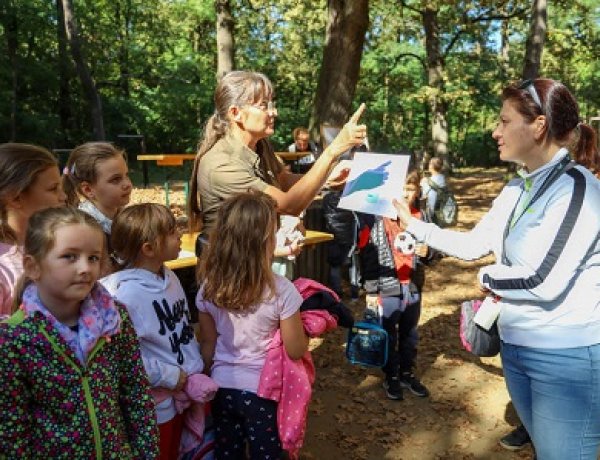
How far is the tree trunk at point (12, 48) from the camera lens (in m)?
16.4

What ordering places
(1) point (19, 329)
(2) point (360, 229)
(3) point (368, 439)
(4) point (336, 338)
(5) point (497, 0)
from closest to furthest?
(1) point (19, 329) < (3) point (368, 439) < (2) point (360, 229) < (4) point (336, 338) < (5) point (497, 0)

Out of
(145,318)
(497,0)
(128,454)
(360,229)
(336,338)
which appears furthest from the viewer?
(497,0)

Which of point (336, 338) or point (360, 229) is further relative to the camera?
point (336, 338)

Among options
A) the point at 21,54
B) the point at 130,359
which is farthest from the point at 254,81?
the point at 21,54

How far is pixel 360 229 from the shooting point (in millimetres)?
4273

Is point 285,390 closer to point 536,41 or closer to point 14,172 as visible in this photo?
point 14,172

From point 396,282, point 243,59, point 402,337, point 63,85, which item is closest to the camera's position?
point 396,282

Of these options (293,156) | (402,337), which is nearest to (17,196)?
(402,337)

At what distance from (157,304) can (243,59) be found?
82.7 ft

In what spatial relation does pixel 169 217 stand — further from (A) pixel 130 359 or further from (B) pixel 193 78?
(B) pixel 193 78

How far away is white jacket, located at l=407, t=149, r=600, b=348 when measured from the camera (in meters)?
1.93

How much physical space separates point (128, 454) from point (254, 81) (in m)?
1.64

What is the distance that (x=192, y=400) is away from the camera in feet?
7.74

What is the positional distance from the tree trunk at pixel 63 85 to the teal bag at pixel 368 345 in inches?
729
